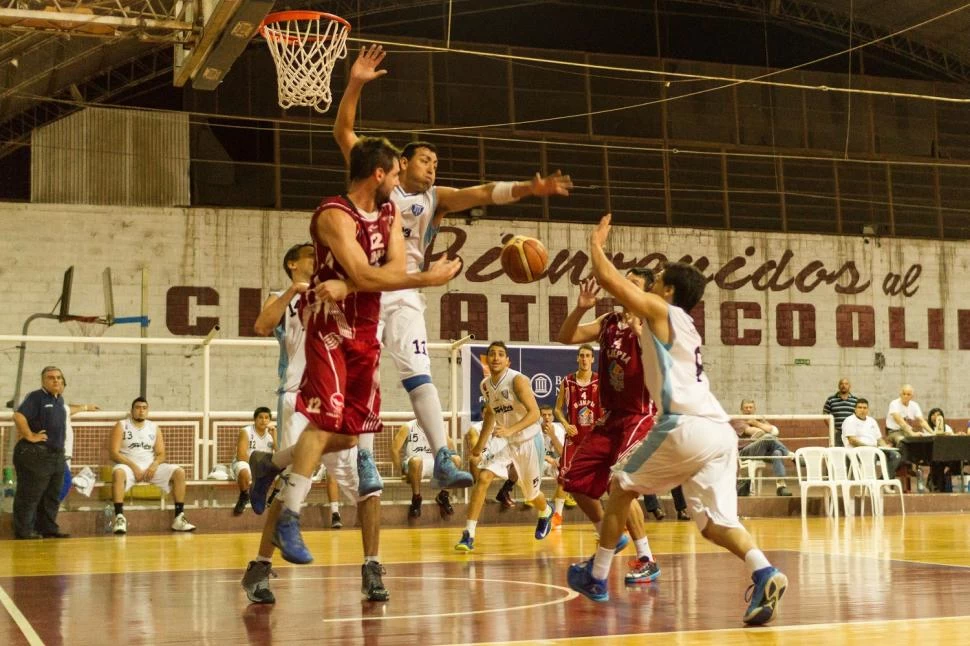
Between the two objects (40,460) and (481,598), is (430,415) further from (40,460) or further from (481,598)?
(40,460)

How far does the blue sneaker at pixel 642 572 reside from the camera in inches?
280

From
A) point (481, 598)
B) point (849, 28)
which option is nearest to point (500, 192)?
point (481, 598)

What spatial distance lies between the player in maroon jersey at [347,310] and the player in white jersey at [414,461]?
8873mm

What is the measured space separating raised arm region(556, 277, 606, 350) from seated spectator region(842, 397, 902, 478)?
11957 millimetres

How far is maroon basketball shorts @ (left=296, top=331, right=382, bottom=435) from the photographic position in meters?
5.62

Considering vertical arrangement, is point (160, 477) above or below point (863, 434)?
below

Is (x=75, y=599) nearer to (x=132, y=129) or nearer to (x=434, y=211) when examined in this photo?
(x=434, y=211)

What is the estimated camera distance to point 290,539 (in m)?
5.64

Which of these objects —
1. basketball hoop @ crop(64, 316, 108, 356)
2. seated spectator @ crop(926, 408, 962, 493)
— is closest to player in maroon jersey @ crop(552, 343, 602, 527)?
seated spectator @ crop(926, 408, 962, 493)

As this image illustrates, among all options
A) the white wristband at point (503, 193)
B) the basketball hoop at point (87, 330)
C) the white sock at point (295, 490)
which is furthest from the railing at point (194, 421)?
the white sock at point (295, 490)

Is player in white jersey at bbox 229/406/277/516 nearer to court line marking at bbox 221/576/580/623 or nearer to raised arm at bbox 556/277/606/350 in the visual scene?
court line marking at bbox 221/576/580/623

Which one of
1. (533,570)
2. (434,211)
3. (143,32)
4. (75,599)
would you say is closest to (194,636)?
(75,599)

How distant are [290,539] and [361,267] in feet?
4.31

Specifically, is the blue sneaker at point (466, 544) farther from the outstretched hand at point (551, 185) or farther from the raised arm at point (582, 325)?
the outstretched hand at point (551, 185)
